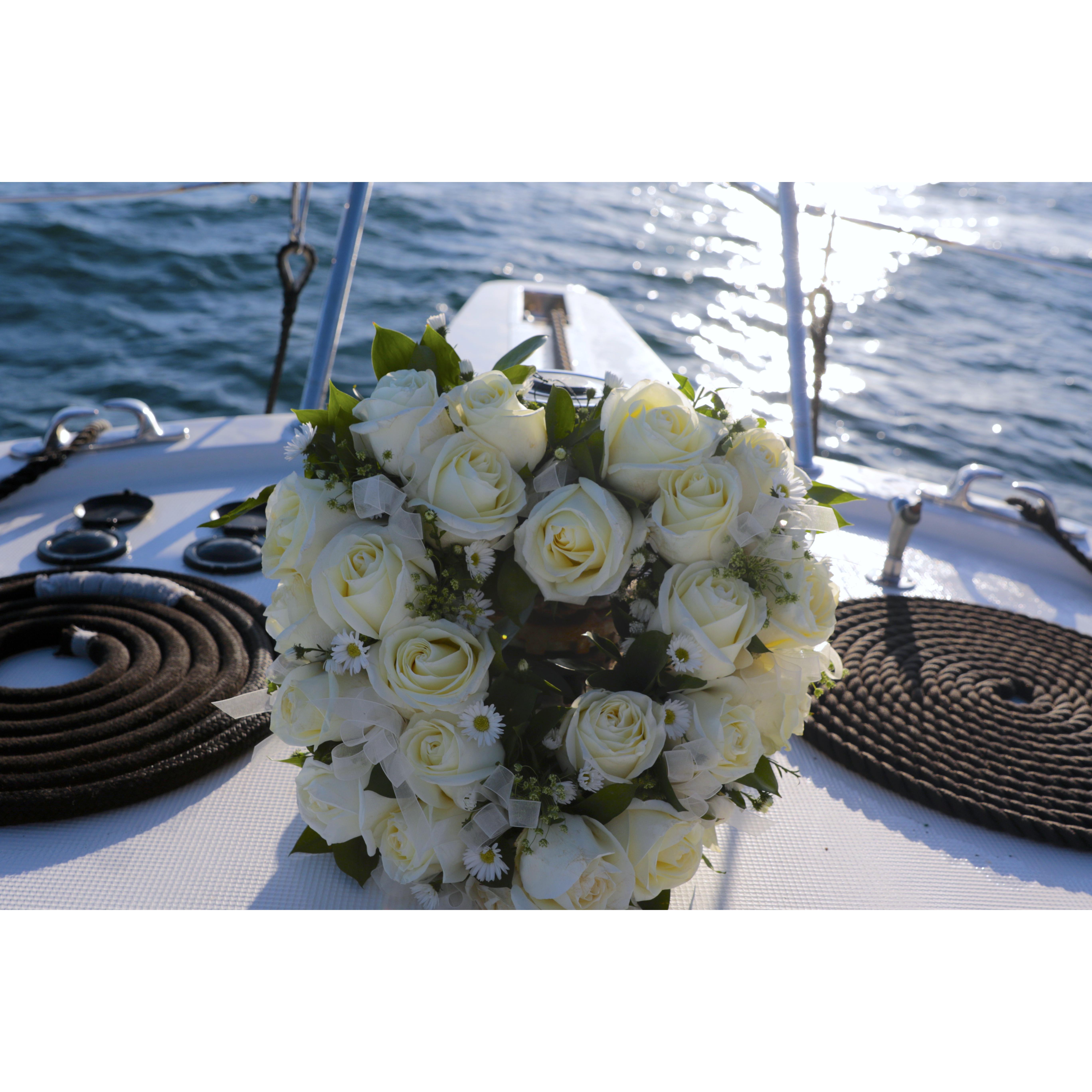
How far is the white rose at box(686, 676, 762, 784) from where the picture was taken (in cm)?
64

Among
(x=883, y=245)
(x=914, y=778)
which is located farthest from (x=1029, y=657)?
(x=883, y=245)

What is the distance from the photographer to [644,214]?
7.07m

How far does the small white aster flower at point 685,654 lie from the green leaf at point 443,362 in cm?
26

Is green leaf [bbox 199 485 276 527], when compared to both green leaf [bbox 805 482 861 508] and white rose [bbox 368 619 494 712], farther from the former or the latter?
green leaf [bbox 805 482 861 508]

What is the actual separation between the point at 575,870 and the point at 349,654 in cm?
23

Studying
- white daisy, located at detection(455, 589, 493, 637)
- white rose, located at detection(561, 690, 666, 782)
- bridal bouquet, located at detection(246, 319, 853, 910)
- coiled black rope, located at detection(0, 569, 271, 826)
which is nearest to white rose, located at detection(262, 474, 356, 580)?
bridal bouquet, located at detection(246, 319, 853, 910)

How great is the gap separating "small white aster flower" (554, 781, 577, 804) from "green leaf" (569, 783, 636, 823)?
0.01m

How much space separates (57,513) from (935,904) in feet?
4.54

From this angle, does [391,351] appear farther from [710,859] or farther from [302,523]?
[710,859]

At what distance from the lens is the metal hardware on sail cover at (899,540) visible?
140cm

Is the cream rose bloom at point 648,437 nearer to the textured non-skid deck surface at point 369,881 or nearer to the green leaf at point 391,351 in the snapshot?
the green leaf at point 391,351

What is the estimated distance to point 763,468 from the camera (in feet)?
2.15

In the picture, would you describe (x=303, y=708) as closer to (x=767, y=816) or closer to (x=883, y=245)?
(x=767, y=816)

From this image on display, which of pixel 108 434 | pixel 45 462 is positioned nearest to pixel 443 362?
pixel 45 462
